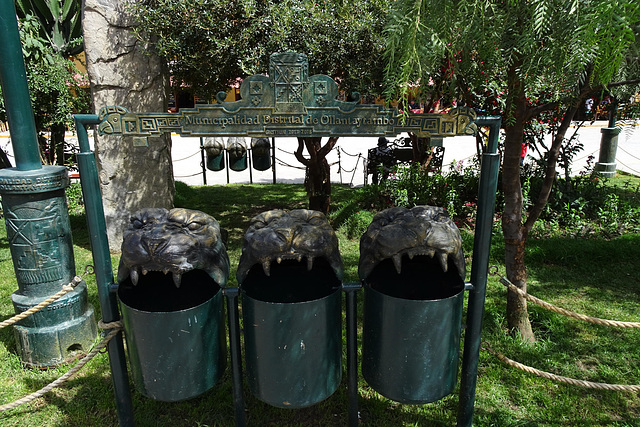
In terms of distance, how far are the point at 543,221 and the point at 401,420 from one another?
420 centimetres

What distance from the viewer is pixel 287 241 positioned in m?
2.17

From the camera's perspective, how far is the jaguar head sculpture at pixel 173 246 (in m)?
2.11

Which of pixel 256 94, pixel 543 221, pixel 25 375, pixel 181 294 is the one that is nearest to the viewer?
pixel 256 94

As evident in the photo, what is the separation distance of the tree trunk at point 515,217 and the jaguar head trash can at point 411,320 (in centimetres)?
121

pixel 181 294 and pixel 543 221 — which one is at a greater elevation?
pixel 181 294

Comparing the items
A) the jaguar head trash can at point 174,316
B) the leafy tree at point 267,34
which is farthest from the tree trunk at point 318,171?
the jaguar head trash can at point 174,316

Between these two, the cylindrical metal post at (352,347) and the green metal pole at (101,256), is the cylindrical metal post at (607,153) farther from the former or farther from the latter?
the green metal pole at (101,256)

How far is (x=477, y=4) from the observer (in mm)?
1797

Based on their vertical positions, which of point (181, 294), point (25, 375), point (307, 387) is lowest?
point (25, 375)

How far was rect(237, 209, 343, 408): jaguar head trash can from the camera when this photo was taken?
2.13 m

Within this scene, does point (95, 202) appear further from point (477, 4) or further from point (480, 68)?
point (480, 68)

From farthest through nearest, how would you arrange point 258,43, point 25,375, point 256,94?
point 258,43 → point 25,375 → point 256,94

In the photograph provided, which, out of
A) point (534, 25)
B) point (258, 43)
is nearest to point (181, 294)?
point (534, 25)

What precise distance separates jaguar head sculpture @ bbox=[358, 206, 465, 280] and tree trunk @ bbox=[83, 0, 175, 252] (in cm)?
427
